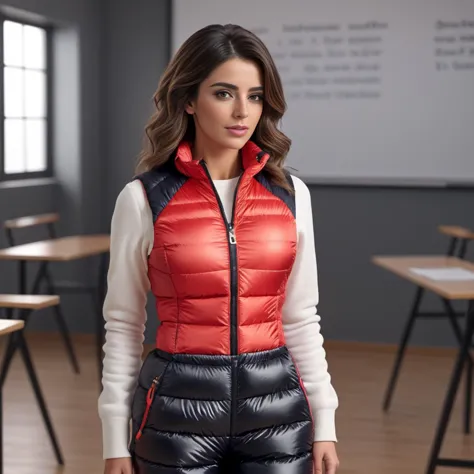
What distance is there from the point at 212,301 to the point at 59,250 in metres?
3.34

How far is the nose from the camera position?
1571 millimetres

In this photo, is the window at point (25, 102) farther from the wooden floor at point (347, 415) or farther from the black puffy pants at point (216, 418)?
the black puffy pants at point (216, 418)

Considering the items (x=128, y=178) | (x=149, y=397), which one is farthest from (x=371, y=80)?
(x=149, y=397)

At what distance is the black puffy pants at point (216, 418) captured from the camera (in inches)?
61.2

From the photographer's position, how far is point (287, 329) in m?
1.69

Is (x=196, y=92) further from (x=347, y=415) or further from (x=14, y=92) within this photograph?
(x=14, y=92)

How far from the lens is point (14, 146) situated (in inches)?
240

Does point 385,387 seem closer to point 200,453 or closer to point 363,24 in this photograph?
point 363,24

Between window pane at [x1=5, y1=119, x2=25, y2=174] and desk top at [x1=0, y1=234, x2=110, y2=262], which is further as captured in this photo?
window pane at [x1=5, y1=119, x2=25, y2=174]

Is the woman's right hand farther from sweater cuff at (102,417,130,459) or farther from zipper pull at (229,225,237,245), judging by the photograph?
zipper pull at (229,225,237,245)

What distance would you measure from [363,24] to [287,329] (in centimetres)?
471

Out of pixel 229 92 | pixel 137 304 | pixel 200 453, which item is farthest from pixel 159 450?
pixel 229 92

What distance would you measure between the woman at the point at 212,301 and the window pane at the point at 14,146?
14.9 feet

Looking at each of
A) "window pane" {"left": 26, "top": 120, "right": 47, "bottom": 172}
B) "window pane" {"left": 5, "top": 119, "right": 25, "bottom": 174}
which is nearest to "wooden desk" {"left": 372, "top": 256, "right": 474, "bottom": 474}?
"window pane" {"left": 5, "top": 119, "right": 25, "bottom": 174}
